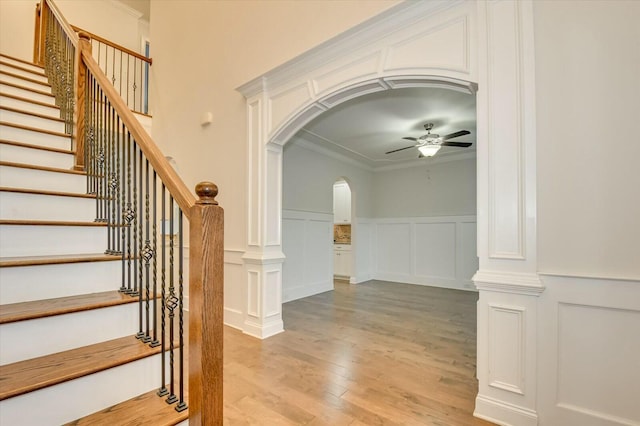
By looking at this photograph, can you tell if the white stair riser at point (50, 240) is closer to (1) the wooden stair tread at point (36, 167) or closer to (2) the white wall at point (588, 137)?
(1) the wooden stair tread at point (36, 167)

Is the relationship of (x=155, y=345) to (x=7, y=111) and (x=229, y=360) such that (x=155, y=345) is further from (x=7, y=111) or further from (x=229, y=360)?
(x=7, y=111)

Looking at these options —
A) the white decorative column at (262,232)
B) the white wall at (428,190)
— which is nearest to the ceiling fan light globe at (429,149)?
the white wall at (428,190)

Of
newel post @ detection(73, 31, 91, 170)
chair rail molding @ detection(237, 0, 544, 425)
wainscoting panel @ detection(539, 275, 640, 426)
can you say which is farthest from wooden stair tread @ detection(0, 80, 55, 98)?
wainscoting panel @ detection(539, 275, 640, 426)

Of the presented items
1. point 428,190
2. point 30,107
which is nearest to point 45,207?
point 30,107

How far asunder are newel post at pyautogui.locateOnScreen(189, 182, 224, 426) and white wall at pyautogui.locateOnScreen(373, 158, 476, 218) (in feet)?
19.6

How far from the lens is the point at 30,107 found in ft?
9.82

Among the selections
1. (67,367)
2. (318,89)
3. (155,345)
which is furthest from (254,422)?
(318,89)

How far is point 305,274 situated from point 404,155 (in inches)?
130

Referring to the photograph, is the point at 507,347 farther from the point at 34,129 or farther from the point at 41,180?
the point at 34,129

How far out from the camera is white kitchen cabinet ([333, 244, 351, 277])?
285 inches

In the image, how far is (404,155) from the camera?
654 cm

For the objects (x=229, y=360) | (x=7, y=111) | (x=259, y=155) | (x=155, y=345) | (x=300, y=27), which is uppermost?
(x=300, y=27)

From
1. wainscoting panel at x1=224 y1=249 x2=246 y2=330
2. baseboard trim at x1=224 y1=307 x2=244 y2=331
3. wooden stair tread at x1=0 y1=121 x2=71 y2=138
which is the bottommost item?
baseboard trim at x1=224 y1=307 x2=244 y2=331

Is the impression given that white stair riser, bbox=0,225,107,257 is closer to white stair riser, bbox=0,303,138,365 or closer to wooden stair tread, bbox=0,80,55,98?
white stair riser, bbox=0,303,138,365
